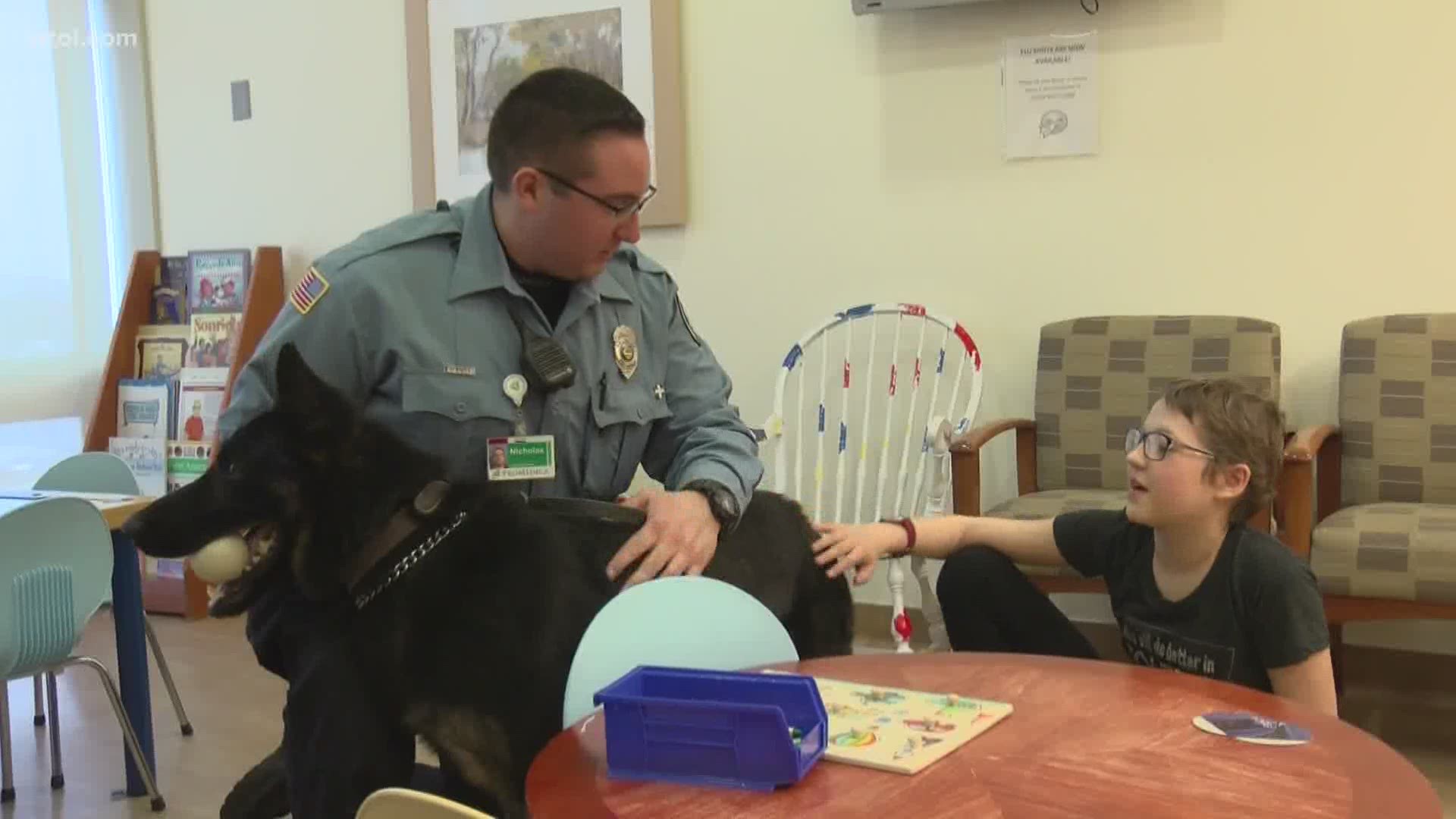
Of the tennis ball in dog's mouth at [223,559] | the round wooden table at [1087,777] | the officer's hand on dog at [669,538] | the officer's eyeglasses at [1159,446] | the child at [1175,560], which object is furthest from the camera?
the officer's eyeglasses at [1159,446]

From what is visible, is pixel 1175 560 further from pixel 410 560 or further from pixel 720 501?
pixel 410 560

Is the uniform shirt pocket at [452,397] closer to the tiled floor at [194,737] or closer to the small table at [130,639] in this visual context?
the small table at [130,639]

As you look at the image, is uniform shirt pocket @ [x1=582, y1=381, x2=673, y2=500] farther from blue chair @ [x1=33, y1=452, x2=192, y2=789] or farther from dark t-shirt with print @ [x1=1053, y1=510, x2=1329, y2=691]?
blue chair @ [x1=33, y1=452, x2=192, y2=789]

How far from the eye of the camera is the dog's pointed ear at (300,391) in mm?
1493

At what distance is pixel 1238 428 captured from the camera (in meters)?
1.84

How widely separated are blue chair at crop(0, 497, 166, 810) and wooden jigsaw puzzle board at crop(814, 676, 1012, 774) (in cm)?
160

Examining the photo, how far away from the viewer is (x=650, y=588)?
1.49 meters

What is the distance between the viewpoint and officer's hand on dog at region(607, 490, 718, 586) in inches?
64.4

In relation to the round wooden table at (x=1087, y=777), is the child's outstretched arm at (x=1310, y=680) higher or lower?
lower

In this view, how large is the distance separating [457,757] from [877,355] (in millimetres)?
2202

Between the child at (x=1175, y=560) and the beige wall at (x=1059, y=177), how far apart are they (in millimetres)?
1357

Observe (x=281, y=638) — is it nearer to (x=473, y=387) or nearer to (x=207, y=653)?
(x=473, y=387)

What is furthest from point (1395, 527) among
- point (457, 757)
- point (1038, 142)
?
point (457, 757)

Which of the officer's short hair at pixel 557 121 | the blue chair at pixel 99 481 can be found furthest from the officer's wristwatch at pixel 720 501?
the blue chair at pixel 99 481
